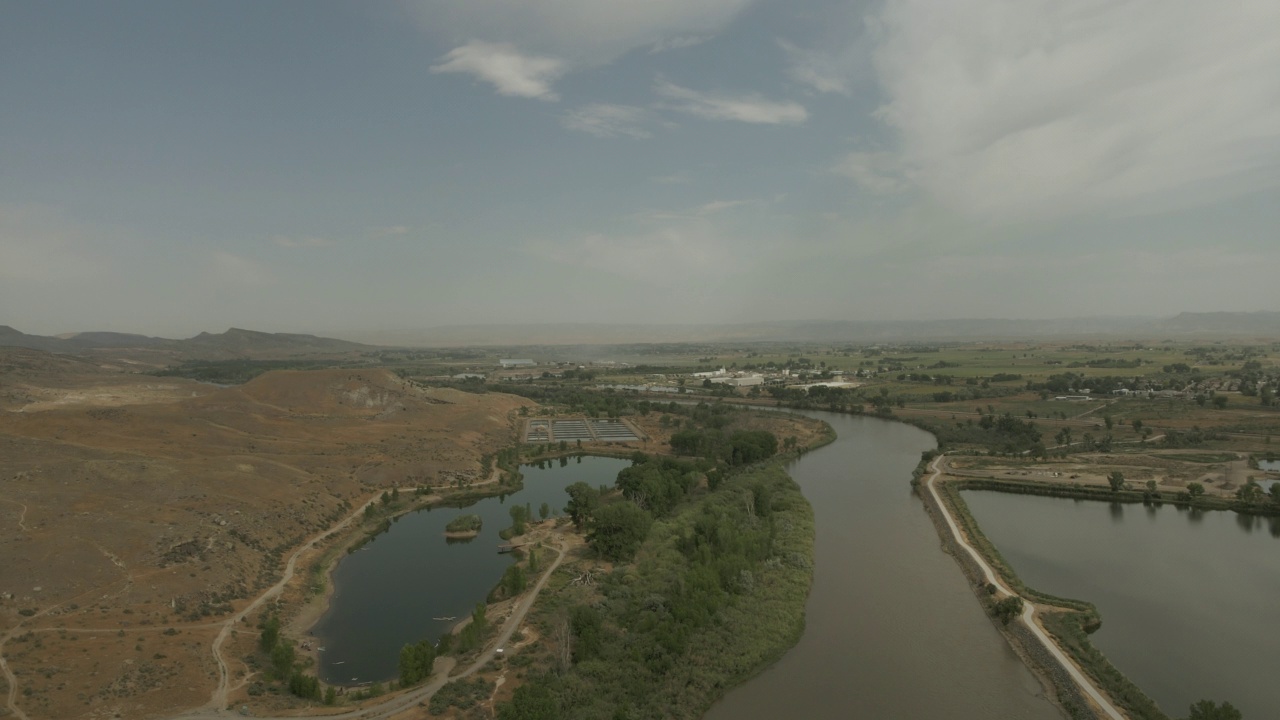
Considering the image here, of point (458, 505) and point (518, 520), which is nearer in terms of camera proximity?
point (518, 520)

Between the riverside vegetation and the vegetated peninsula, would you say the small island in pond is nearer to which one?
the vegetated peninsula

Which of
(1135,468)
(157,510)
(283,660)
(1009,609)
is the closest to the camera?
(283,660)

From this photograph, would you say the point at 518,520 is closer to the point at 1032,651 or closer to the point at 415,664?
the point at 415,664

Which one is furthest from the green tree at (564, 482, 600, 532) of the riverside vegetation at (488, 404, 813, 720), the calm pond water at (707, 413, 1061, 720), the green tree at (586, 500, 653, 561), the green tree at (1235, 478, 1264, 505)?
the green tree at (1235, 478, 1264, 505)

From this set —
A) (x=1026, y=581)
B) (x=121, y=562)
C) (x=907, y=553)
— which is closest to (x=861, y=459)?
(x=907, y=553)

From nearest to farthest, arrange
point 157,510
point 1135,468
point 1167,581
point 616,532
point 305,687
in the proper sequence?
point 305,687 < point 1167,581 < point 616,532 < point 157,510 < point 1135,468

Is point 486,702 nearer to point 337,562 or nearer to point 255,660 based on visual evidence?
point 255,660

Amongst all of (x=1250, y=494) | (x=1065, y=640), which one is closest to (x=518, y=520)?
(x=1065, y=640)
